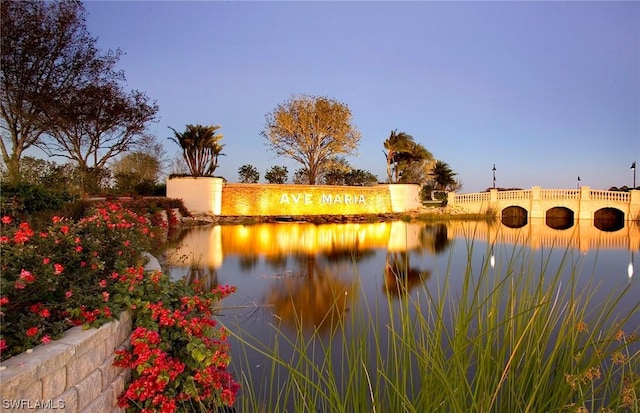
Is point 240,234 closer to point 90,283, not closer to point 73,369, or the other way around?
point 90,283

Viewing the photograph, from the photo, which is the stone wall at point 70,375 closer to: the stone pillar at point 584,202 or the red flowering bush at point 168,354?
the red flowering bush at point 168,354

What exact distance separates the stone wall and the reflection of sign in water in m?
18.4

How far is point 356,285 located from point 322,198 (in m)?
20.0

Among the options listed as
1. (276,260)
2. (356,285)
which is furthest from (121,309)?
(276,260)

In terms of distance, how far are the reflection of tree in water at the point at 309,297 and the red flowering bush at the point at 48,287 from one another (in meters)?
1.77

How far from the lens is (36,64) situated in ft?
41.9

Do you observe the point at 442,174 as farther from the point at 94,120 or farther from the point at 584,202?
the point at 94,120

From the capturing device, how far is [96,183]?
52.0 ft

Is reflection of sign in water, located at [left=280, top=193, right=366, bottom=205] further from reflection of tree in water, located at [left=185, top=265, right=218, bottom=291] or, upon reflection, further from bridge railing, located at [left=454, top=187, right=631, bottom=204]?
reflection of tree in water, located at [left=185, top=265, right=218, bottom=291]

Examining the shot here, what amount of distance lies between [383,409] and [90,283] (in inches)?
83.5

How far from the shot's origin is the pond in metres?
1.84

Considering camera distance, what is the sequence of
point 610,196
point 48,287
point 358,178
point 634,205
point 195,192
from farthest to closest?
point 358,178 → point 610,196 → point 634,205 → point 195,192 → point 48,287

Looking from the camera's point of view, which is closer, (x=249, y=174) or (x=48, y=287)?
(x=48, y=287)

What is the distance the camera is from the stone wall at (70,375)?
1.53m
